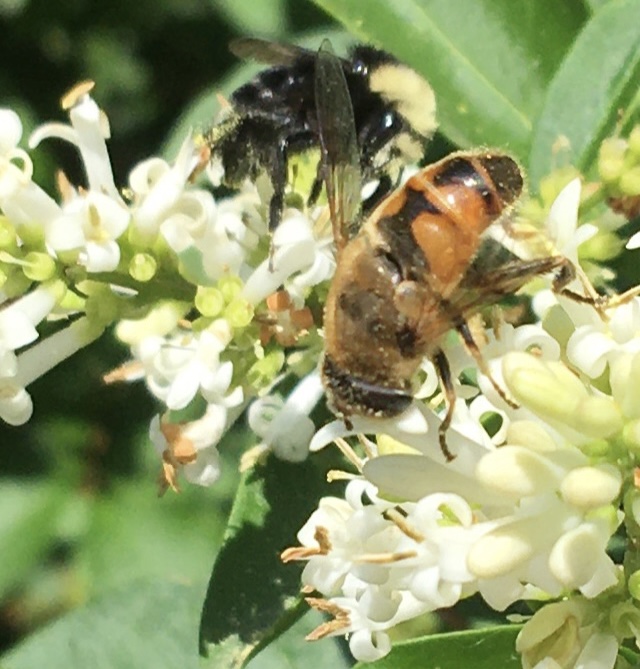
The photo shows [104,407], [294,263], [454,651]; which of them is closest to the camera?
A: [454,651]

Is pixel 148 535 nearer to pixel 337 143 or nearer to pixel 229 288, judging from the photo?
pixel 229 288

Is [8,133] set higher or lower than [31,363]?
higher

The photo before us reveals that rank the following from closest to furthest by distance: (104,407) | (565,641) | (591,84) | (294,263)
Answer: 1. (565,641)
2. (294,263)
3. (591,84)
4. (104,407)

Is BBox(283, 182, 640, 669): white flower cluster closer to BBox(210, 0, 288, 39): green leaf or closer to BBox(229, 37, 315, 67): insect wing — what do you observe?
BBox(229, 37, 315, 67): insect wing

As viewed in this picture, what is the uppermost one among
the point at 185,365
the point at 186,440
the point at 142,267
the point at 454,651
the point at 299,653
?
the point at 142,267

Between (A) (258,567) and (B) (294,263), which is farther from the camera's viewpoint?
(A) (258,567)

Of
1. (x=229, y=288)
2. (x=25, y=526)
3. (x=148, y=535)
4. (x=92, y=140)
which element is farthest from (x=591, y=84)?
(x=25, y=526)

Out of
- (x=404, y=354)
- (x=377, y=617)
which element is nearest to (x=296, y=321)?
(x=404, y=354)
